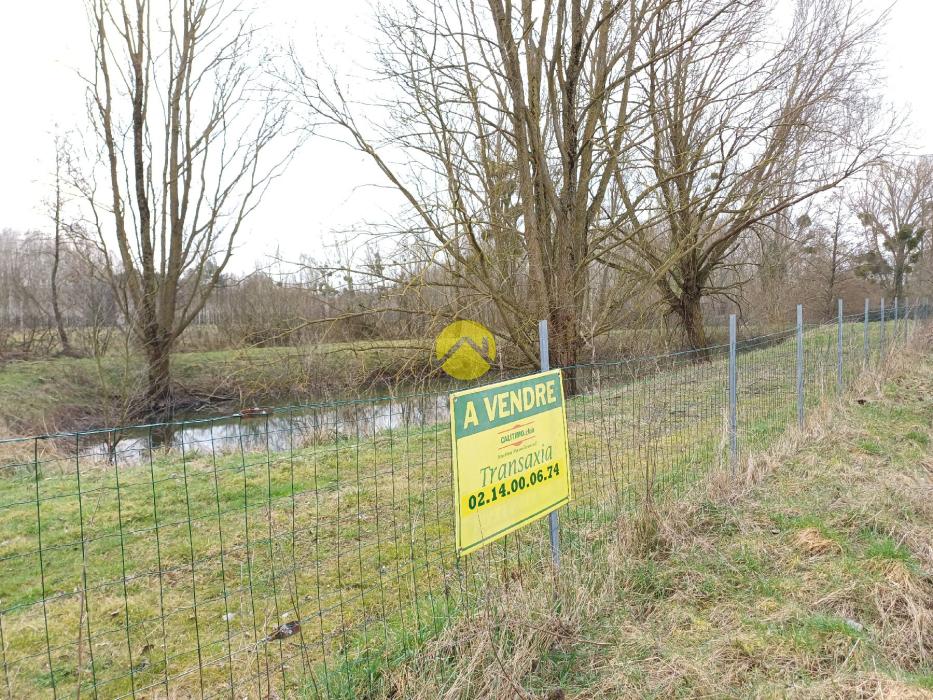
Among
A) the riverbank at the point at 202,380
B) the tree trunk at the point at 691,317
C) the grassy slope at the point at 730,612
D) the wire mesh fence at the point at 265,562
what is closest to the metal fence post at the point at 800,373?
the wire mesh fence at the point at 265,562

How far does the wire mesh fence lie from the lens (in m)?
2.93

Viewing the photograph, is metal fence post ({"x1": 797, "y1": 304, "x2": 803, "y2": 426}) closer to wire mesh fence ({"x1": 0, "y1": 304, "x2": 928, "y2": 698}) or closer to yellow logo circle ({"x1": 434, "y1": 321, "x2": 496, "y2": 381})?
wire mesh fence ({"x1": 0, "y1": 304, "x2": 928, "y2": 698})

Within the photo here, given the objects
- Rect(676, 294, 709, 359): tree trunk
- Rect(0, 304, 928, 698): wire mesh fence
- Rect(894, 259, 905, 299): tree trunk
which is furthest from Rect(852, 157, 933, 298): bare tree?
Rect(0, 304, 928, 698): wire mesh fence

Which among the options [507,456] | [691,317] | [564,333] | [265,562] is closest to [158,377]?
[564,333]

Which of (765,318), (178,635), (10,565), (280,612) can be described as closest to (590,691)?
(280,612)

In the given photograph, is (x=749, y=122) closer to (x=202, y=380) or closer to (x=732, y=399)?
(x=732, y=399)

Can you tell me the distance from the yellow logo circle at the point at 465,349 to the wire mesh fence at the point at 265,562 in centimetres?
295

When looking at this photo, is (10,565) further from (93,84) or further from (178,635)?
(93,84)

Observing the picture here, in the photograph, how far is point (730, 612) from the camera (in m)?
→ 3.12

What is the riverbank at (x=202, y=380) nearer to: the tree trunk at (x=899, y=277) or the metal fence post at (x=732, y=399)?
the metal fence post at (x=732, y=399)

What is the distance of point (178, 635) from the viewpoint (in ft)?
11.4

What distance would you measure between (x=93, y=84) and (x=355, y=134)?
9.09 meters

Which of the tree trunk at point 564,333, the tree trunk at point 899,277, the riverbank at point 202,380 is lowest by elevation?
the riverbank at point 202,380

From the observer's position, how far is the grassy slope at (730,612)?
252cm
